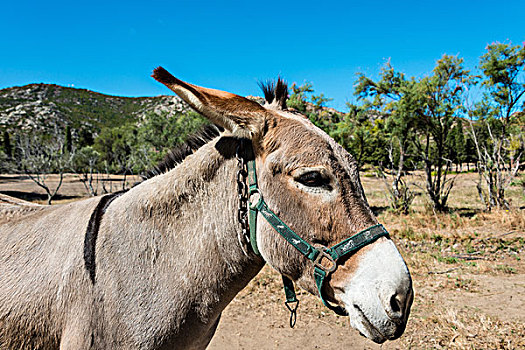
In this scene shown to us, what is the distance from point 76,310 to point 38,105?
387 ft

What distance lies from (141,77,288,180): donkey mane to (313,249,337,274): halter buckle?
1.06 meters

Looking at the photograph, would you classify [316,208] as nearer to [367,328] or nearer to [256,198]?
[256,198]

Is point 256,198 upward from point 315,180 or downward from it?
downward

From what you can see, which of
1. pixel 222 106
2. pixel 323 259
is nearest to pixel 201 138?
pixel 222 106

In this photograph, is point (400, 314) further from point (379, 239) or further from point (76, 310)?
point (76, 310)

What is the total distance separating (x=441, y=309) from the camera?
16.9ft

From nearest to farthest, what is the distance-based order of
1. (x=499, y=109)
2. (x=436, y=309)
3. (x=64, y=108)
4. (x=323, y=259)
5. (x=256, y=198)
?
1. (x=323, y=259)
2. (x=256, y=198)
3. (x=436, y=309)
4. (x=499, y=109)
5. (x=64, y=108)

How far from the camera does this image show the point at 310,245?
5.10ft

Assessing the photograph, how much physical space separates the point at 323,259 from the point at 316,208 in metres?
0.28

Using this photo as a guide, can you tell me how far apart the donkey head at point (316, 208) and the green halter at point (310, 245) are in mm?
29

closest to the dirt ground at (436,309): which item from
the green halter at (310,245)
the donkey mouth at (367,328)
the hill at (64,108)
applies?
the donkey mouth at (367,328)

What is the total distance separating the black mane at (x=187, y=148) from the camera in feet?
6.73

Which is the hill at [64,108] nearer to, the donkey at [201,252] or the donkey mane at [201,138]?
the donkey mane at [201,138]

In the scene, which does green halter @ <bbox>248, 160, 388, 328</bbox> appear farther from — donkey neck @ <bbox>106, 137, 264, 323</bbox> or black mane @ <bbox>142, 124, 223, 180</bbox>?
black mane @ <bbox>142, 124, 223, 180</bbox>
